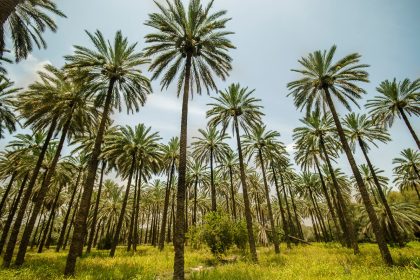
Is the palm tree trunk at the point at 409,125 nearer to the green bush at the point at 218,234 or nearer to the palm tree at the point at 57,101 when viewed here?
the green bush at the point at 218,234

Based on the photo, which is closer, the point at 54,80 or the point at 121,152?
the point at 54,80

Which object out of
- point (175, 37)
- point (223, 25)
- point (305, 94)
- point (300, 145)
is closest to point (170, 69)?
point (175, 37)

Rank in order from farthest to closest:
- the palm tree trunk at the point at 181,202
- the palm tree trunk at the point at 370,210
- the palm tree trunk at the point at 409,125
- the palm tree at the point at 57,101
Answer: the palm tree trunk at the point at 409,125, the palm tree at the point at 57,101, the palm tree trunk at the point at 370,210, the palm tree trunk at the point at 181,202

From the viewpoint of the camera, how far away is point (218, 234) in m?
20.8

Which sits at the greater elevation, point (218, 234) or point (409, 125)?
point (409, 125)

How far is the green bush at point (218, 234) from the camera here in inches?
810

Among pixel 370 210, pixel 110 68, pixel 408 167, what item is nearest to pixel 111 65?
pixel 110 68

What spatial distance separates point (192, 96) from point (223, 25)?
19.4 ft

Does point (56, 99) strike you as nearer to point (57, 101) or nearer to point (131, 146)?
point (57, 101)

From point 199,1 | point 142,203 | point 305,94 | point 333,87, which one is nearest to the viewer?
point 199,1

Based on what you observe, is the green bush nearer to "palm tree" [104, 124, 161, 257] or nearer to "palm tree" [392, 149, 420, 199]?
"palm tree" [104, 124, 161, 257]

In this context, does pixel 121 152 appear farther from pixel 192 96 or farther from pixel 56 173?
pixel 192 96

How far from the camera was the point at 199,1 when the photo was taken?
16953 mm

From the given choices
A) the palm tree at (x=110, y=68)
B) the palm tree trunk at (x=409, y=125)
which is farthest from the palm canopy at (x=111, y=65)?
the palm tree trunk at (x=409, y=125)
